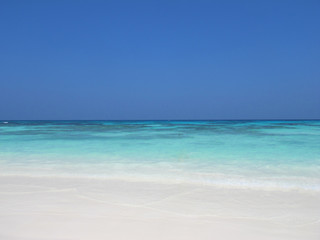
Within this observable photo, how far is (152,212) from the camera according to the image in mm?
2482

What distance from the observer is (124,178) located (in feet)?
13.4

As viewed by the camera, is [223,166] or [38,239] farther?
[223,166]

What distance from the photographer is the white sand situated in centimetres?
201

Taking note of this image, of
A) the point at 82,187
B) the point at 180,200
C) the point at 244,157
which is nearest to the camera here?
the point at 180,200

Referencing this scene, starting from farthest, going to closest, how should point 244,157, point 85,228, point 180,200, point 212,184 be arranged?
→ point 244,157 < point 212,184 < point 180,200 < point 85,228

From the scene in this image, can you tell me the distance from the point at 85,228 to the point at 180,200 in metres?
1.17

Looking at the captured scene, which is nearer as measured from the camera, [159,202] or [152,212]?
[152,212]

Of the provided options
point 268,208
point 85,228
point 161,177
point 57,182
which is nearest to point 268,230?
point 268,208

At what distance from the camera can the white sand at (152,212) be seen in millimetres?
2010

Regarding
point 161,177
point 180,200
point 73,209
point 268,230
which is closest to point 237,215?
point 268,230

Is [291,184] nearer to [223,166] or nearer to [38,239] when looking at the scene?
[223,166]

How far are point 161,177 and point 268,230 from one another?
7.40 feet

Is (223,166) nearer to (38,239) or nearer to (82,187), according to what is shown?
(82,187)

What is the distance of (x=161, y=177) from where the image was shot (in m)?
4.17
